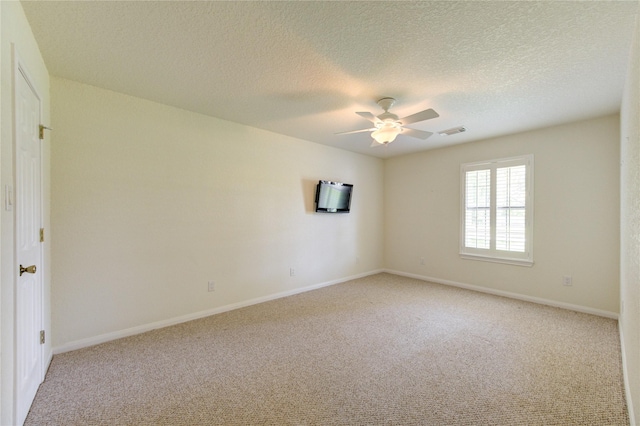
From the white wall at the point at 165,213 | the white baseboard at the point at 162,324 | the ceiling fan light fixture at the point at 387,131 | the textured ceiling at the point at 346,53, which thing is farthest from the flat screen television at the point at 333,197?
the ceiling fan light fixture at the point at 387,131

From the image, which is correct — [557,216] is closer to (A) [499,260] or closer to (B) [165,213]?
(A) [499,260]

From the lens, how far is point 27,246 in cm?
184

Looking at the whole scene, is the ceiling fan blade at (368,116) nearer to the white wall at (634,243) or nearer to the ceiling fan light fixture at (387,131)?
the ceiling fan light fixture at (387,131)

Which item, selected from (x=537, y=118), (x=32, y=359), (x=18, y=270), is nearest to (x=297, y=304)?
(x=32, y=359)

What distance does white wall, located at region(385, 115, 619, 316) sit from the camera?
11.3 feet

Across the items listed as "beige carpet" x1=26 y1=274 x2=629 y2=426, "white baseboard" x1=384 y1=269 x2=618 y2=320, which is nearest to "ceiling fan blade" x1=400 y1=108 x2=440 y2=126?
"beige carpet" x1=26 y1=274 x2=629 y2=426

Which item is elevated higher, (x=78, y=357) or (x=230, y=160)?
(x=230, y=160)

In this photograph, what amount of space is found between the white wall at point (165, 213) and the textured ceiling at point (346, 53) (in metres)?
0.38

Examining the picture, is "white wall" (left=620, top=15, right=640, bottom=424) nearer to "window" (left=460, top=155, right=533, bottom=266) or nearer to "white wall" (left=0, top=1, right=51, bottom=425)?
"window" (left=460, top=155, right=533, bottom=266)

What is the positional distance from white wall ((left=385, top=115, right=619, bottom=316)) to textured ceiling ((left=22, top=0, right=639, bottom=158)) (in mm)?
571

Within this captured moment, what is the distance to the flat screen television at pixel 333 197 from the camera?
461 centimetres

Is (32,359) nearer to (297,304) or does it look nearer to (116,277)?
(116,277)

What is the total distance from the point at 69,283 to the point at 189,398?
1.67 m

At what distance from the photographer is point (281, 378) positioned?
216 cm
